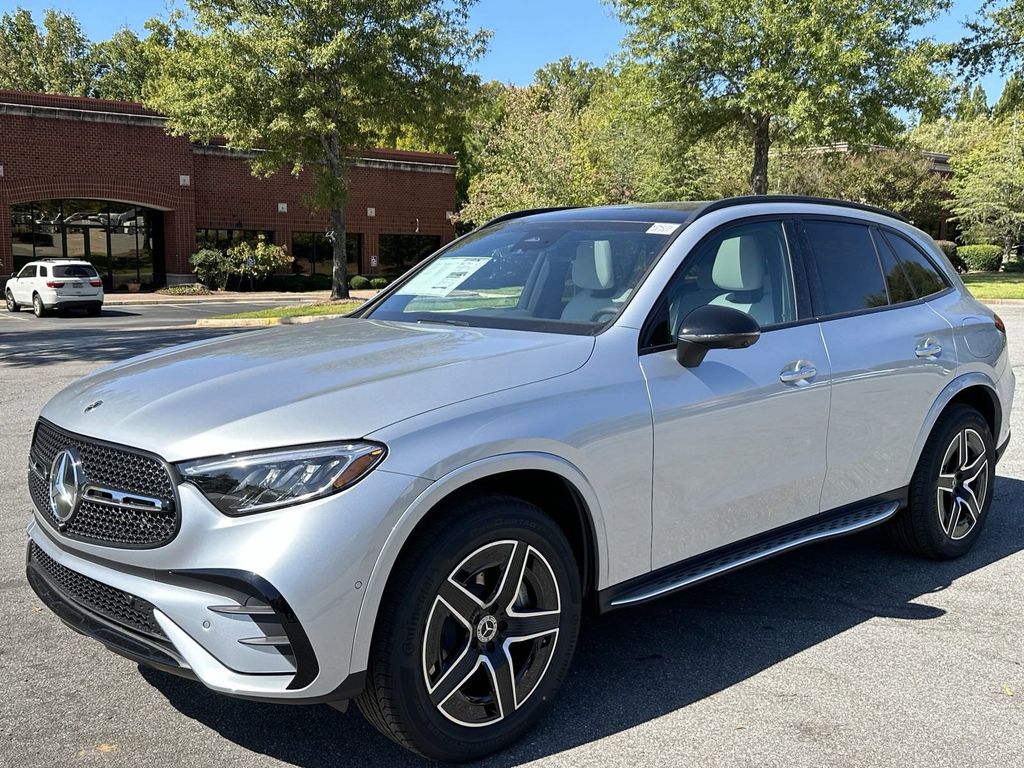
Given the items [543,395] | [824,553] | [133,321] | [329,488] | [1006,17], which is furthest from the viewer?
[1006,17]

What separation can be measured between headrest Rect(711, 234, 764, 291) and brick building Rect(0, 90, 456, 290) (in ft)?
92.2

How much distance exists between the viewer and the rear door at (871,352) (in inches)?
166

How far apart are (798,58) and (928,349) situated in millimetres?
25238

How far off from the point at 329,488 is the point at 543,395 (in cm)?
82

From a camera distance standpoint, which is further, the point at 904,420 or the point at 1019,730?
the point at 904,420

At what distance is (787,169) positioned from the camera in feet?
142

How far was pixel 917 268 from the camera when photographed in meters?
5.02

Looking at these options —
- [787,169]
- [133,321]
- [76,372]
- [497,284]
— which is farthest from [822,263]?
[787,169]

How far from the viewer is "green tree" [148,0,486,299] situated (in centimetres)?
2472

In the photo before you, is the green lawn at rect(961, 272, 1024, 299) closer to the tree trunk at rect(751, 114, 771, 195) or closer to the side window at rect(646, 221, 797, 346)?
the tree trunk at rect(751, 114, 771, 195)

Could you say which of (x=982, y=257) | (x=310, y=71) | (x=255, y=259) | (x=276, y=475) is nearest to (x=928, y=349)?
(x=276, y=475)

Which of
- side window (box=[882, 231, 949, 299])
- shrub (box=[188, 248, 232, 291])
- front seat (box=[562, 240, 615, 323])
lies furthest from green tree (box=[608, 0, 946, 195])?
front seat (box=[562, 240, 615, 323])

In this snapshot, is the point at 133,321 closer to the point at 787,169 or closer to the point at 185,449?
the point at 185,449

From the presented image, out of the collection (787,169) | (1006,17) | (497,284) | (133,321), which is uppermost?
(1006,17)
